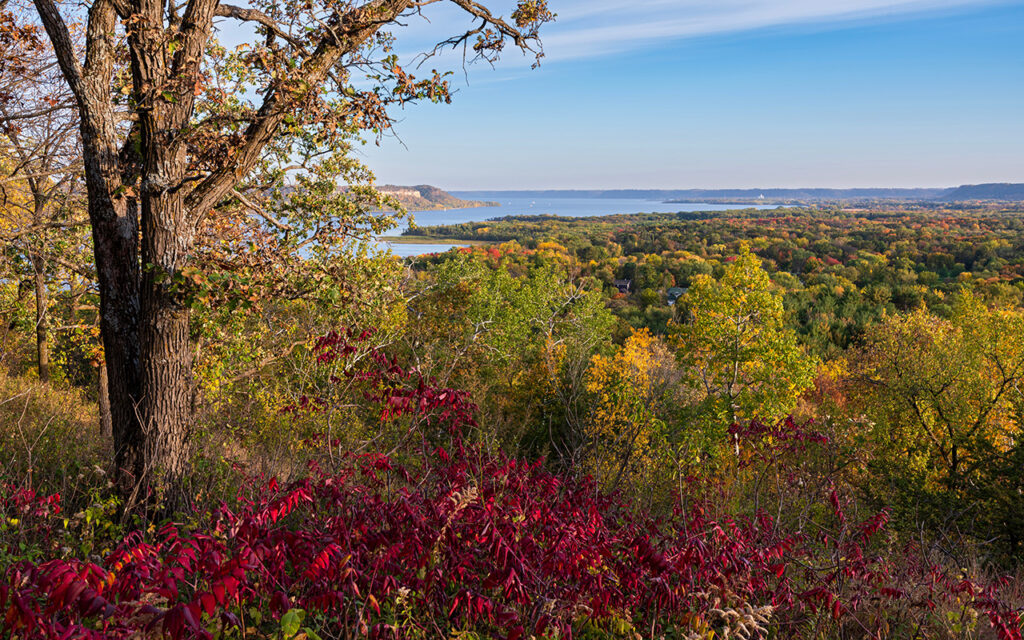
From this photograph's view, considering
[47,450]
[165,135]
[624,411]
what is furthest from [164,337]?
[624,411]

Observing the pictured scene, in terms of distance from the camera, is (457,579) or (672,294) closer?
(457,579)

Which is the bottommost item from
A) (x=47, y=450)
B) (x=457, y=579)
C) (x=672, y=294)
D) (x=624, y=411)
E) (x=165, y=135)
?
(x=672, y=294)

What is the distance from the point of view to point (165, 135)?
5.11 meters

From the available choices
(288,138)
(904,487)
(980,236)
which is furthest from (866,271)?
(288,138)

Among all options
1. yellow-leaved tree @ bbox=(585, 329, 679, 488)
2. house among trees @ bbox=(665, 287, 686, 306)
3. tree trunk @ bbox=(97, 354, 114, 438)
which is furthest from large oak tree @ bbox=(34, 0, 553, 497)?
house among trees @ bbox=(665, 287, 686, 306)

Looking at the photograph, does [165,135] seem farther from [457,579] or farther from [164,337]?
[457,579]

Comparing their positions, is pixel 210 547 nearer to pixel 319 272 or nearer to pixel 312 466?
pixel 312 466

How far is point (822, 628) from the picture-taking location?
3.83 m

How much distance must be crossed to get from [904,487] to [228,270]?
16.5 metres

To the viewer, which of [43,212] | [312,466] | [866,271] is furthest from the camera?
[866,271]

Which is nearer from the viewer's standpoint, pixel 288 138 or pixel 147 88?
pixel 147 88

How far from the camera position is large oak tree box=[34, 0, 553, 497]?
196 inches

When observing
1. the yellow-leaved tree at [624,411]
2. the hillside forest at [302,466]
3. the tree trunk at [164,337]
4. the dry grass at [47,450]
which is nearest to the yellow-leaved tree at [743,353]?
the yellow-leaved tree at [624,411]

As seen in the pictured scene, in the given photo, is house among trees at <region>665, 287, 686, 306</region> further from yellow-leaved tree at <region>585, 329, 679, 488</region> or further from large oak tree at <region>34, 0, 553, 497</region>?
large oak tree at <region>34, 0, 553, 497</region>
